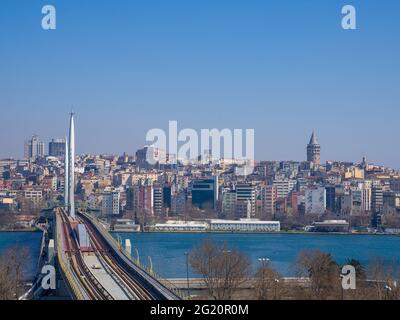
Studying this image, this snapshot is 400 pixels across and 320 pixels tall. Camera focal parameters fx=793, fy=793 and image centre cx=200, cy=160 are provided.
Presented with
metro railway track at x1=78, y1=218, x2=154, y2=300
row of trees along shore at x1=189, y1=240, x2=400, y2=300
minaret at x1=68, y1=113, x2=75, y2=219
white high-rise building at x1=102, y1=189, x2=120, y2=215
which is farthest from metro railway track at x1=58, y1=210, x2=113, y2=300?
white high-rise building at x1=102, y1=189, x2=120, y2=215

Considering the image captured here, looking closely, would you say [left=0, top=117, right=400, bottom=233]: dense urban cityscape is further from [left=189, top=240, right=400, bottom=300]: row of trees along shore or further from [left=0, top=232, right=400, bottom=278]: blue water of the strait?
[left=189, top=240, right=400, bottom=300]: row of trees along shore

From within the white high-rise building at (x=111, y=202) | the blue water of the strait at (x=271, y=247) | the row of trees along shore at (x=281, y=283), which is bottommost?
the blue water of the strait at (x=271, y=247)

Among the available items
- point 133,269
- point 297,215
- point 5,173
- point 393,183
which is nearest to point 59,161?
point 5,173

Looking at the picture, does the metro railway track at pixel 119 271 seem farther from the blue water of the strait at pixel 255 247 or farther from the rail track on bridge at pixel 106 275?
the blue water of the strait at pixel 255 247

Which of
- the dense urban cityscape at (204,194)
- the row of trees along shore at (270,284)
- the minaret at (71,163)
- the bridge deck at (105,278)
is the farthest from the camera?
the dense urban cityscape at (204,194)

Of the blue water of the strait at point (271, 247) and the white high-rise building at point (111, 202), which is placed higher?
the white high-rise building at point (111, 202)

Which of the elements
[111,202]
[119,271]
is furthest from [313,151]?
[119,271]

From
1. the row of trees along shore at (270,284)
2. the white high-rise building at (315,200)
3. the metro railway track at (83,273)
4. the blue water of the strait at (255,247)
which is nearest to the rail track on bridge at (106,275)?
the metro railway track at (83,273)

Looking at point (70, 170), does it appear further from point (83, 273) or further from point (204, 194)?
point (83, 273)
